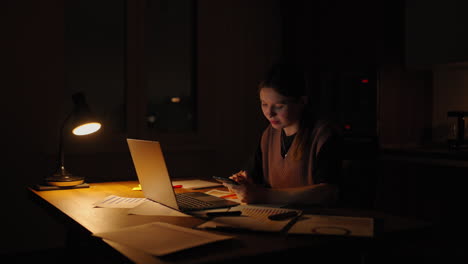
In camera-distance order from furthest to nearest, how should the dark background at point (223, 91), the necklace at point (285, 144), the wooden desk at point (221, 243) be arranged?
the dark background at point (223, 91), the necklace at point (285, 144), the wooden desk at point (221, 243)

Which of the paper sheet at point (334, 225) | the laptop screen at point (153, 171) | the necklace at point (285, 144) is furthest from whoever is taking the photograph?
the necklace at point (285, 144)

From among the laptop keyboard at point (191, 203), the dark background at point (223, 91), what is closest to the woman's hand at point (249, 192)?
the laptop keyboard at point (191, 203)

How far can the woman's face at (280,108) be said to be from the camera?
1.92 meters

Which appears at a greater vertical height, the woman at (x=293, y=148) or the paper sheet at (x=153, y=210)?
the woman at (x=293, y=148)

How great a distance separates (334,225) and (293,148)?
0.72 m

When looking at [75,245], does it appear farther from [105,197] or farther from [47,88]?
[47,88]

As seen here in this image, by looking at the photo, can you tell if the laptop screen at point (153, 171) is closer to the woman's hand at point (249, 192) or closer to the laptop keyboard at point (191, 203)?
the laptop keyboard at point (191, 203)

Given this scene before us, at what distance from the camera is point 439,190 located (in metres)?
2.89

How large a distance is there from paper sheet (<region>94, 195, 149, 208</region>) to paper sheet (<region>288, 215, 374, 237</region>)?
25.7 inches

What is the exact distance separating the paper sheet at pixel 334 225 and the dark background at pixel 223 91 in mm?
1776

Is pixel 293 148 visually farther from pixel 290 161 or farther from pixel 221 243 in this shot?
pixel 221 243

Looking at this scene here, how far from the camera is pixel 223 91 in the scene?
166 inches

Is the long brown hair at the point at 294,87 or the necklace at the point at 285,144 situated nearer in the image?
the long brown hair at the point at 294,87

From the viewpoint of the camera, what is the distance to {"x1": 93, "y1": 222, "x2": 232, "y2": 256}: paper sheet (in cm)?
103
